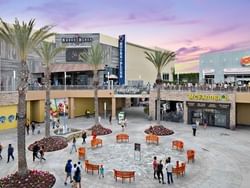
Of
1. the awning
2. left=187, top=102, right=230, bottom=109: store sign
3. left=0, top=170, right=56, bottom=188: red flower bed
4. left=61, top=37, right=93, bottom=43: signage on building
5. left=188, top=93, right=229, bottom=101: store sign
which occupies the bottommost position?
left=0, top=170, right=56, bottom=188: red flower bed

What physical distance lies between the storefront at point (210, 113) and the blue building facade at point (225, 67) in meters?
13.0

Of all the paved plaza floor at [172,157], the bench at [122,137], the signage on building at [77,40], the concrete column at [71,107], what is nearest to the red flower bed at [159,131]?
the paved plaza floor at [172,157]

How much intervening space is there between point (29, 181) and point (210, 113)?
27.3m

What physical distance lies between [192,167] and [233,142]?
33.2 ft

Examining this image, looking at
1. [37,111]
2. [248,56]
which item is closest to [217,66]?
[248,56]

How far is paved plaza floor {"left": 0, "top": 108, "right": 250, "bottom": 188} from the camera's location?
56.0ft

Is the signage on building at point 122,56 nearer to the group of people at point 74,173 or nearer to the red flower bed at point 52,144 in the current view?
the red flower bed at point 52,144

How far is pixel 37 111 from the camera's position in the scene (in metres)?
39.7

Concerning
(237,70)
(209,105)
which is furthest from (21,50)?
(237,70)

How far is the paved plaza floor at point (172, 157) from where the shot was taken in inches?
672

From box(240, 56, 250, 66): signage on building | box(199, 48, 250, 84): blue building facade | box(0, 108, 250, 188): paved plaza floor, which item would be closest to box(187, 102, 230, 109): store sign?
box(0, 108, 250, 188): paved plaza floor

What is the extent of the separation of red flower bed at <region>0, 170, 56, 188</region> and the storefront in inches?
1005

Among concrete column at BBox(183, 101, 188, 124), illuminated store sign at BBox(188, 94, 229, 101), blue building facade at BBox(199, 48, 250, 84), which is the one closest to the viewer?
illuminated store sign at BBox(188, 94, 229, 101)

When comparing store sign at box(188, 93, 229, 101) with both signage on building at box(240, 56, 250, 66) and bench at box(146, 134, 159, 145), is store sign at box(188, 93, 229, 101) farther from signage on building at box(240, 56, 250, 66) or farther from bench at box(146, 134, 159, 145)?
signage on building at box(240, 56, 250, 66)
